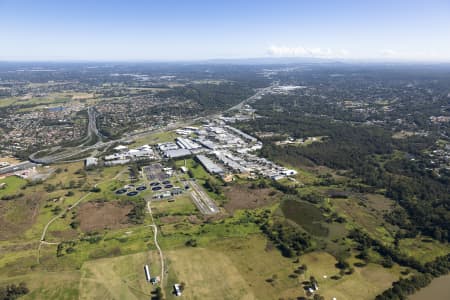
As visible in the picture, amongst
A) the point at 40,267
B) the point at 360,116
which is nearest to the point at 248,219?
the point at 40,267

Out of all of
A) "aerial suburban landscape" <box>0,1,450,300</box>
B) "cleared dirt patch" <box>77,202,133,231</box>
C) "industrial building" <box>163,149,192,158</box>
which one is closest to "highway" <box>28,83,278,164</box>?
"aerial suburban landscape" <box>0,1,450,300</box>

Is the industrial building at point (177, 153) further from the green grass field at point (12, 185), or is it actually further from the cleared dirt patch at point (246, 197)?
the green grass field at point (12, 185)

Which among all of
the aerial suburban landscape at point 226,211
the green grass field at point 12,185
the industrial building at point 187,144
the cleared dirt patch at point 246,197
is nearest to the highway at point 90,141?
the aerial suburban landscape at point 226,211

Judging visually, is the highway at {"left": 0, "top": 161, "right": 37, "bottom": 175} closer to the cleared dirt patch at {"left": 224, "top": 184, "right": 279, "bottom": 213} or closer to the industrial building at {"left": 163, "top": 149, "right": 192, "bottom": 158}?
the industrial building at {"left": 163, "top": 149, "right": 192, "bottom": 158}

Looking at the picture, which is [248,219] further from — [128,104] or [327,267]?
[128,104]

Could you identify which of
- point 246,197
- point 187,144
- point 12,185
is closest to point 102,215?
point 246,197

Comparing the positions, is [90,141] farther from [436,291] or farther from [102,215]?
[436,291]
